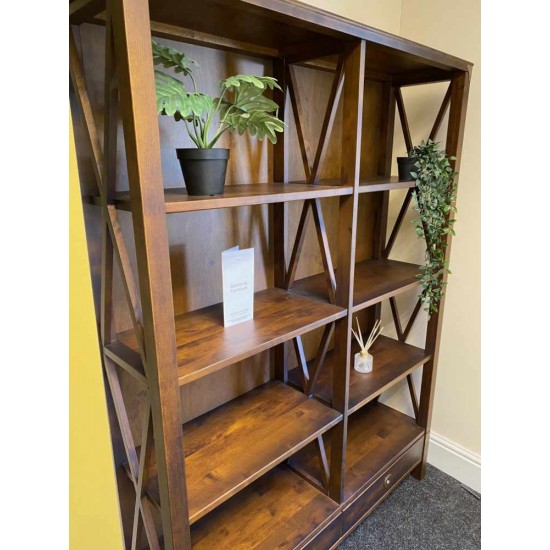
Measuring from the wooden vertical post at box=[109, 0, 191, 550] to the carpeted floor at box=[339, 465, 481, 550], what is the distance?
1.06 m

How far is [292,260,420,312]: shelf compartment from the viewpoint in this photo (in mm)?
1513

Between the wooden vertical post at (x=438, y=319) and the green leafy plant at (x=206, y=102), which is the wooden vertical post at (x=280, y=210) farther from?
the wooden vertical post at (x=438, y=319)

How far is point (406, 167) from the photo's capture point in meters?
1.68

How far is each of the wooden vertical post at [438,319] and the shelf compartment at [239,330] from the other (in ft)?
2.40

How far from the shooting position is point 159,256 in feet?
2.75

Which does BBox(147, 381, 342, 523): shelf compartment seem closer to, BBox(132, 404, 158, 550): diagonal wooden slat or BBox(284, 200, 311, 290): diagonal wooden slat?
BBox(132, 404, 158, 550): diagonal wooden slat

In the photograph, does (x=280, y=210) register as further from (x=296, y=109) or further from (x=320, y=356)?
(x=320, y=356)

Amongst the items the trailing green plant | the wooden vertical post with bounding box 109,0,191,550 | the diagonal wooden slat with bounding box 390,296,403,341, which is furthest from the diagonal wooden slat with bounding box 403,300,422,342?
the wooden vertical post with bounding box 109,0,191,550

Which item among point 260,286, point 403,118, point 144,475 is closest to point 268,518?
point 144,475

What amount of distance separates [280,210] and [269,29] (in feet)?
1.93
